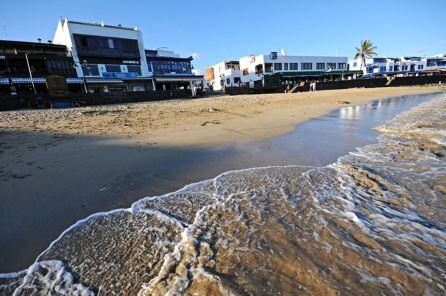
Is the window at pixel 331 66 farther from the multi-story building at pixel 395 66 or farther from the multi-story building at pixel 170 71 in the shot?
the multi-story building at pixel 170 71

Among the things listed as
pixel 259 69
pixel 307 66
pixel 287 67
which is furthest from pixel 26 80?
pixel 307 66

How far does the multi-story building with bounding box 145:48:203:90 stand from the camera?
43031 mm

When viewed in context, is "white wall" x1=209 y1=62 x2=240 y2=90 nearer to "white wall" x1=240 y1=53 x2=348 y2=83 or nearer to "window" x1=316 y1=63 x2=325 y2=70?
"white wall" x1=240 y1=53 x2=348 y2=83

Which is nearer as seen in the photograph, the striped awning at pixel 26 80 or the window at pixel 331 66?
the striped awning at pixel 26 80

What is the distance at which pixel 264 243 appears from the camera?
237 centimetres

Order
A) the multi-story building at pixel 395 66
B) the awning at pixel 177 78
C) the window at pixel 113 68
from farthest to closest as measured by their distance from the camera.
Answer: the multi-story building at pixel 395 66, the awning at pixel 177 78, the window at pixel 113 68

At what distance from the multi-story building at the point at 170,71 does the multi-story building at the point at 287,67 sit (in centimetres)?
1500

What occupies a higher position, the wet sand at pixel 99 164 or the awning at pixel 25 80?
the awning at pixel 25 80

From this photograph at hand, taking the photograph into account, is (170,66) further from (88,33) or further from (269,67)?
(269,67)

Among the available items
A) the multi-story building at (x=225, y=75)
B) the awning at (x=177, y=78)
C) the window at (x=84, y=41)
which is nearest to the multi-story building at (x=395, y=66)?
the multi-story building at (x=225, y=75)

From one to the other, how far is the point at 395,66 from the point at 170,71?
249 ft

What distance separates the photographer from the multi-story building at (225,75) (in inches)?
2402

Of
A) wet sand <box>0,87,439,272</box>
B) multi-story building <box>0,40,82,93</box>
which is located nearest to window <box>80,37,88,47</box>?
multi-story building <box>0,40,82,93</box>

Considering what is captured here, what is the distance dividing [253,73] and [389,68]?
168ft
